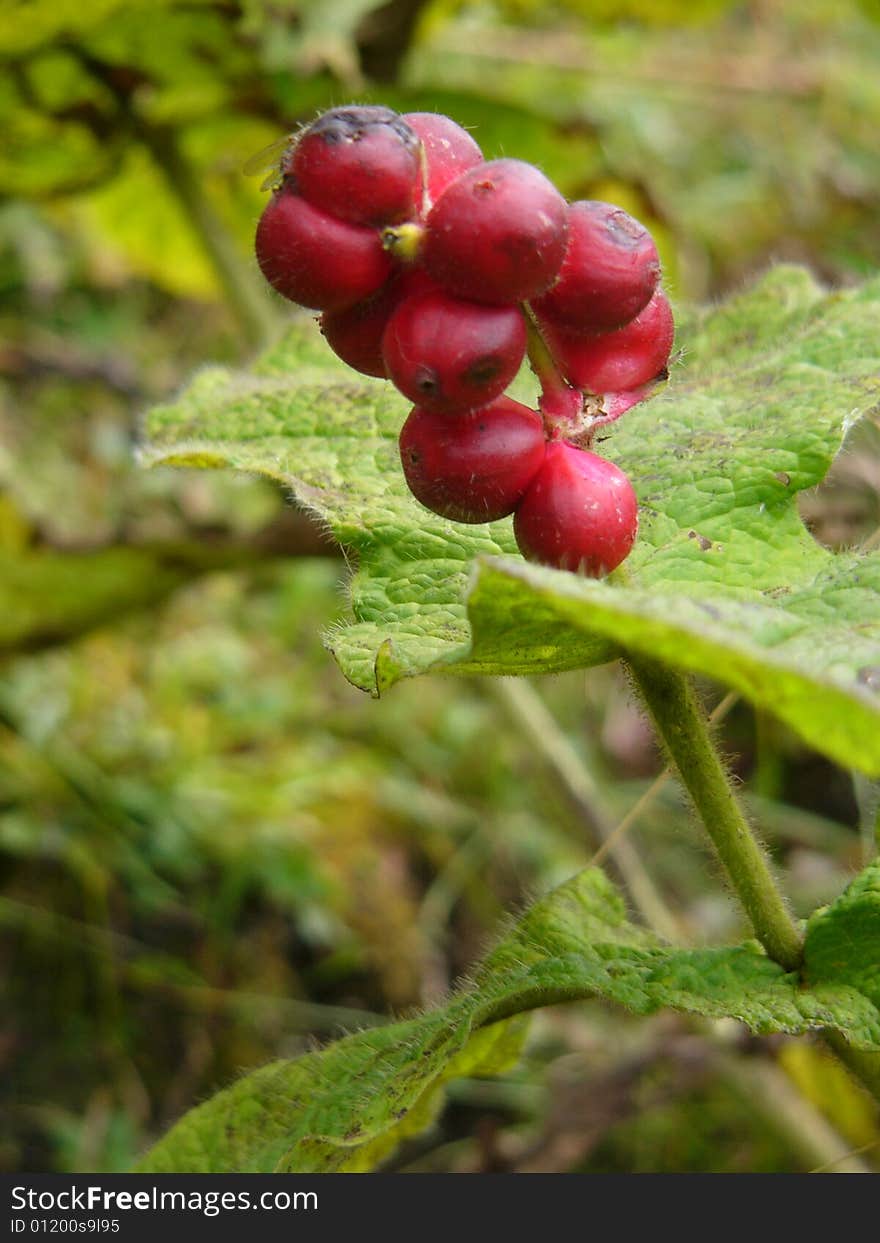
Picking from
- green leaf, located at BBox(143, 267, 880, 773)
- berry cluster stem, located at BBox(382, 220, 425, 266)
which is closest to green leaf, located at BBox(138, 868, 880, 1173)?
green leaf, located at BBox(143, 267, 880, 773)

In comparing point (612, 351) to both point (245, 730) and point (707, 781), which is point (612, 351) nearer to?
point (707, 781)

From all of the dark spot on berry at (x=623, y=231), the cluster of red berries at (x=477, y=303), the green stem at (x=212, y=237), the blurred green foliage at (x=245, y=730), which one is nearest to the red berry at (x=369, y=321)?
the cluster of red berries at (x=477, y=303)


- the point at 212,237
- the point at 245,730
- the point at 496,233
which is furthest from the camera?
the point at 245,730

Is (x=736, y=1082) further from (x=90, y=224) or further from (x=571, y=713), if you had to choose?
(x=90, y=224)

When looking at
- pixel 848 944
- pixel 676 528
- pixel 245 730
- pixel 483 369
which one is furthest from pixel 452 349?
pixel 245 730

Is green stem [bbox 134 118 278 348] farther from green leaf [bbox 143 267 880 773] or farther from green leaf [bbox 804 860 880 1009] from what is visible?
green leaf [bbox 804 860 880 1009]

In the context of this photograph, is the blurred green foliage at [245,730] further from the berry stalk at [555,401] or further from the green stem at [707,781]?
the berry stalk at [555,401]
